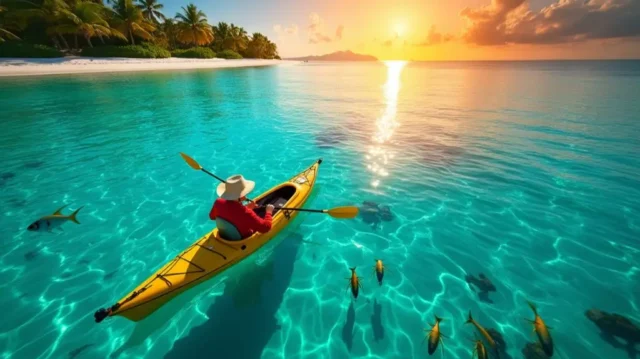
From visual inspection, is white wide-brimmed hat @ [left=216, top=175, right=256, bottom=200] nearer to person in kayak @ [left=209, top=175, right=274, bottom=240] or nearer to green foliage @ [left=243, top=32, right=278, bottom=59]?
person in kayak @ [left=209, top=175, right=274, bottom=240]

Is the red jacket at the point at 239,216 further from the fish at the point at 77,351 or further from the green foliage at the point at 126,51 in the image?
the green foliage at the point at 126,51

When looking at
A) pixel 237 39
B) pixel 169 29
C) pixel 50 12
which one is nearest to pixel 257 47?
pixel 237 39

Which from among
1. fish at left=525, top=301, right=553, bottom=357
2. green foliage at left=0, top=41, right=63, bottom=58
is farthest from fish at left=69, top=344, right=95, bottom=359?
green foliage at left=0, top=41, right=63, bottom=58

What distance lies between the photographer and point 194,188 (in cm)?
1112

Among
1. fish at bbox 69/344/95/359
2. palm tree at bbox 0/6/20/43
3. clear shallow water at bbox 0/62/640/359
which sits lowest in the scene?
fish at bbox 69/344/95/359

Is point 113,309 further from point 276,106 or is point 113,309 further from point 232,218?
point 276,106

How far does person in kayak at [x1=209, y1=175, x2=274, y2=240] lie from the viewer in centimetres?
582

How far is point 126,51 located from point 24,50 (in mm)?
14593

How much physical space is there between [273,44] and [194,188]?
447 feet

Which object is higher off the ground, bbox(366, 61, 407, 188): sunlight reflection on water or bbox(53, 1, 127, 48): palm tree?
bbox(53, 1, 127, 48): palm tree

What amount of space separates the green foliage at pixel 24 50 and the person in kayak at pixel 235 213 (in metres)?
63.4

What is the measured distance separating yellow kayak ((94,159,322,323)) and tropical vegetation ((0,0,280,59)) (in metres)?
62.2

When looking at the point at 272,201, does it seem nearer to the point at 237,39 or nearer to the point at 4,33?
the point at 4,33

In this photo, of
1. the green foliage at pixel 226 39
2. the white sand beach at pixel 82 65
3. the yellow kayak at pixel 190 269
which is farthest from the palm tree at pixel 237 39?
the yellow kayak at pixel 190 269
